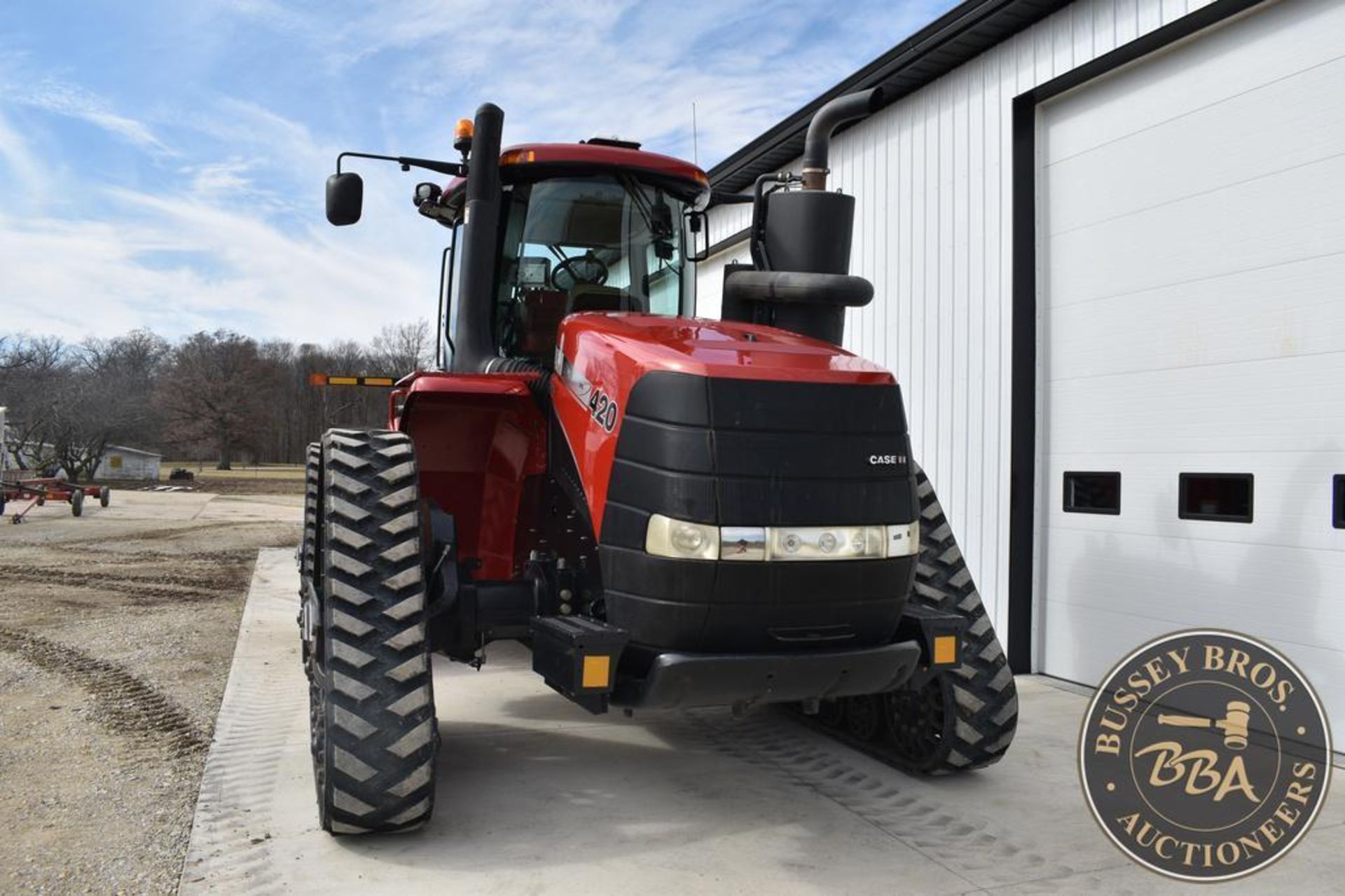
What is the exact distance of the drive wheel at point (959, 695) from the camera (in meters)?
4.38

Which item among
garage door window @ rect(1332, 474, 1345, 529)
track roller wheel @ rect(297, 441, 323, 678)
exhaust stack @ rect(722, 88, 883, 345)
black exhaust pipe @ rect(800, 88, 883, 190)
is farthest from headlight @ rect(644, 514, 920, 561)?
garage door window @ rect(1332, 474, 1345, 529)

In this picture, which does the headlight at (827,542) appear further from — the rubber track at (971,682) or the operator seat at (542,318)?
the operator seat at (542,318)

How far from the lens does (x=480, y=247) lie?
451 centimetres

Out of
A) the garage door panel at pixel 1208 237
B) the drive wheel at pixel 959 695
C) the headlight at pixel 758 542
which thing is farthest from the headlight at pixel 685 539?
the garage door panel at pixel 1208 237

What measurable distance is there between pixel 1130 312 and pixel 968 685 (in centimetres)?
288

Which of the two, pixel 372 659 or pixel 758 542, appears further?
pixel 372 659

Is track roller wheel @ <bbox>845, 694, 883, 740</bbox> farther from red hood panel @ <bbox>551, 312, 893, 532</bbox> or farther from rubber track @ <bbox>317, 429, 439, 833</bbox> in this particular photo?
rubber track @ <bbox>317, 429, 439, 833</bbox>

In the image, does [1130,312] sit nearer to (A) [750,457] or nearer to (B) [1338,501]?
(B) [1338,501]

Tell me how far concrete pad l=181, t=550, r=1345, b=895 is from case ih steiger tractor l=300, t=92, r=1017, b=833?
22 centimetres

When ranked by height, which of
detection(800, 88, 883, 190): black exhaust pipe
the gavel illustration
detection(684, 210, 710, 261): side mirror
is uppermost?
detection(800, 88, 883, 190): black exhaust pipe

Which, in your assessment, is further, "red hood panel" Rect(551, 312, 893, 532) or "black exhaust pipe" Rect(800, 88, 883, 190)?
"black exhaust pipe" Rect(800, 88, 883, 190)

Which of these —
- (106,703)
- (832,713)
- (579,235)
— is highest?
(579,235)

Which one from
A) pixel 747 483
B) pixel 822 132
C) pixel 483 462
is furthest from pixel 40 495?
pixel 747 483

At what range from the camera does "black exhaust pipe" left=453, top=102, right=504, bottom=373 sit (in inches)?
170
